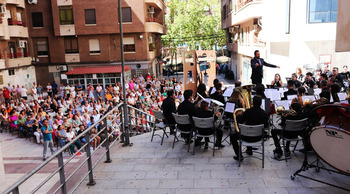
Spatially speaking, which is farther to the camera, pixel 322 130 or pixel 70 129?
pixel 70 129

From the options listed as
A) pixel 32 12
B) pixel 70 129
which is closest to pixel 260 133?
pixel 70 129

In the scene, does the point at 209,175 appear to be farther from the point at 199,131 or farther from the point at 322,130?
the point at 322,130

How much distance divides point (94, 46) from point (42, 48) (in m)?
5.90

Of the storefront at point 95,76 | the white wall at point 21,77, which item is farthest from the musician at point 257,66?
the white wall at point 21,77

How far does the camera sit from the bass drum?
4469 millimetres

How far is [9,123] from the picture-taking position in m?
16.8

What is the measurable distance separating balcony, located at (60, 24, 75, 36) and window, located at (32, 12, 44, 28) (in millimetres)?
2647

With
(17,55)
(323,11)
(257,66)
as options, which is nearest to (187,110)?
(257,66)

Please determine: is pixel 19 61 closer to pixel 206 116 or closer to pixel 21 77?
pixel 21 77

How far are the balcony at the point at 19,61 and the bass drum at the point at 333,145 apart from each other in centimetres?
2806

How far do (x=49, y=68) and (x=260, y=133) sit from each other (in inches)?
1198

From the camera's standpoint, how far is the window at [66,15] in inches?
1200

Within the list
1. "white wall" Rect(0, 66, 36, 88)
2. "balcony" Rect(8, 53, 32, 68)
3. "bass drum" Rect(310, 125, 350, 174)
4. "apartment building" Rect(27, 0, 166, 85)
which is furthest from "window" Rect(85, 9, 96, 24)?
"bass drum" Rect(310, 125, 350, 174)

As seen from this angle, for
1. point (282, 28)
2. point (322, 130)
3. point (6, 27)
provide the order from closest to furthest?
point (322, 130) < point (282, 28) < point (6, 27)
